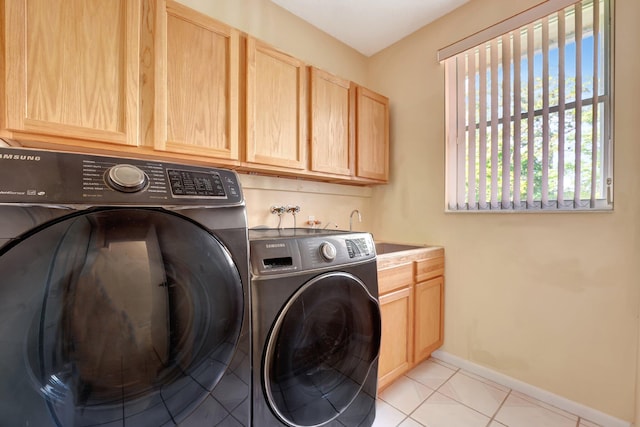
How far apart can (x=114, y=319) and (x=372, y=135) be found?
1975 mm

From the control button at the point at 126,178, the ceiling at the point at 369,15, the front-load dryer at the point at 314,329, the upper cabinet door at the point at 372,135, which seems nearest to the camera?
the control button at the point at 126,178

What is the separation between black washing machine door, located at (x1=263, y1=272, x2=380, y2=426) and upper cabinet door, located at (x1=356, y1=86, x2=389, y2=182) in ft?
3.79

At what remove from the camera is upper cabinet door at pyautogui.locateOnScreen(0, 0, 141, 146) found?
0.96 metres

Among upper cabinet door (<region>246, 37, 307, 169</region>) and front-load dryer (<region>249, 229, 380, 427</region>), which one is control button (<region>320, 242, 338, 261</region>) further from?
upper cabinet door (<region>246, 37, 307, 169</region>)

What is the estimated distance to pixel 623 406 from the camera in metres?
1.39

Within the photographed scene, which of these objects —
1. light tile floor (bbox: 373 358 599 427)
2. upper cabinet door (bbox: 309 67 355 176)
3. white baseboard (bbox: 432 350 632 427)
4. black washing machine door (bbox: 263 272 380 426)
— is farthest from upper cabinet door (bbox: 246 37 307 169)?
white baseboard (bbox: 432 350 632 427)

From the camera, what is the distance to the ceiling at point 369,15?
195 cm

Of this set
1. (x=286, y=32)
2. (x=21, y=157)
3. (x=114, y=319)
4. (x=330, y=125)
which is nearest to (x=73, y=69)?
(x=21, y=157)

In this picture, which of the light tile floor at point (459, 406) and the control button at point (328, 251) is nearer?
the control button at point (328, 251)

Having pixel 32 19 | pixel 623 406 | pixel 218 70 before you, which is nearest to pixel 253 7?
pixel 218 70

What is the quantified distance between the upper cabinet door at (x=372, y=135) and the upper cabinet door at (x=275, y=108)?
1.65 feet

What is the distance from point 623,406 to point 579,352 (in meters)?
0.27

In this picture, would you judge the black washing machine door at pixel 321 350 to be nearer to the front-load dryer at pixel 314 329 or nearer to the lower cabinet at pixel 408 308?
the front-load dryer at pixel 314 329

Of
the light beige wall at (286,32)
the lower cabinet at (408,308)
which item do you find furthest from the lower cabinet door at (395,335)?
the light beige wall at (286,32)
